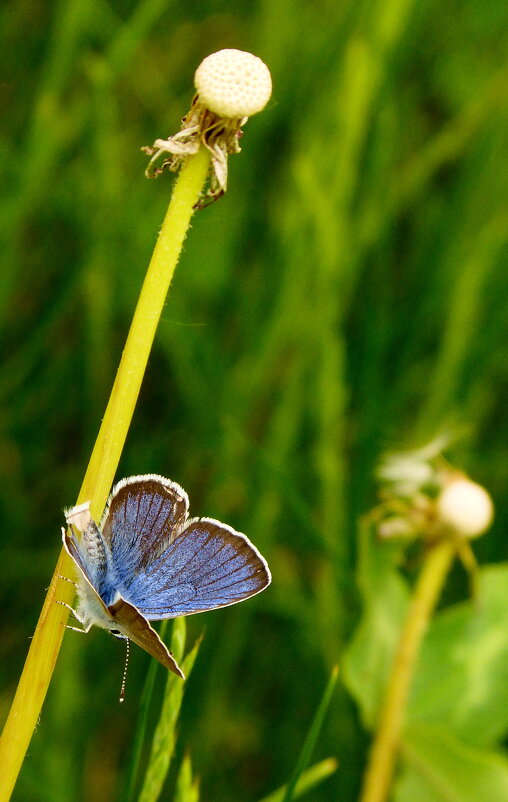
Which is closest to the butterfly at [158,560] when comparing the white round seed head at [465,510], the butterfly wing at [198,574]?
the butterfly wing at [198,574]

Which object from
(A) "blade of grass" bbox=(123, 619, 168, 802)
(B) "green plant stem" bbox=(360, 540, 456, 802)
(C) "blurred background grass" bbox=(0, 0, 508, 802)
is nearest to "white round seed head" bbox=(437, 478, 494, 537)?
(B) "green plant stem" bbox=(360, 540, 456, 802)

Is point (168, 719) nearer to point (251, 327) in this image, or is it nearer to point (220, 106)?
point (220, 106)

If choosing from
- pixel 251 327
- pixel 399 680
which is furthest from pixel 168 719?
pixel 251 327

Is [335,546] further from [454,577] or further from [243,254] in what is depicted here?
[243,254]

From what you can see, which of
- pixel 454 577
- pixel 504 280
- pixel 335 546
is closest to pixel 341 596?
pixel 335 546

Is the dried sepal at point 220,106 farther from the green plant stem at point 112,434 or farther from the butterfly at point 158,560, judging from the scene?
the butterfly at point 158,560
